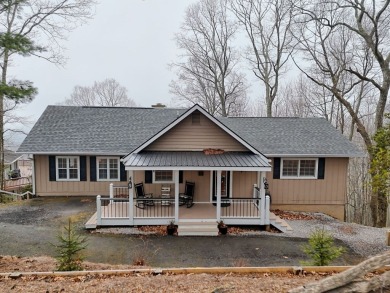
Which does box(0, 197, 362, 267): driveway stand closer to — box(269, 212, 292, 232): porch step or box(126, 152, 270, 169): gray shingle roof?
box(269, 212, 292, 232): porch step

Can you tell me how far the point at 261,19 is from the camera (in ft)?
82.8

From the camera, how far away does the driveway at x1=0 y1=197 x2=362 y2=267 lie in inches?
315

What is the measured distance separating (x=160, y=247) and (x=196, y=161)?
3561 millimetres

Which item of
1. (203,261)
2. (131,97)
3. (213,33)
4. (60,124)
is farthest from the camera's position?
(131,97)

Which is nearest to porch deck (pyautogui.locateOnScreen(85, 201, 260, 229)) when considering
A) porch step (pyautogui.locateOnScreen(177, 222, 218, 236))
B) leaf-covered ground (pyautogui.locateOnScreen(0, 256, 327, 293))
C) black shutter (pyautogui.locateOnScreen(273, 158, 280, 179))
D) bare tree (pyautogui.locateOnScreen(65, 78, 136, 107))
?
Result: porch step (pyautogui.locateOnScreen(177, 222, 218, 236))

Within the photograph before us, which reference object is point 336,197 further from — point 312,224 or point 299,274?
point 299,274

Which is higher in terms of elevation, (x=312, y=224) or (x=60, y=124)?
(x=60, y=124)

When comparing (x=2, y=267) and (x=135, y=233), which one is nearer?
(x=2, y=267)

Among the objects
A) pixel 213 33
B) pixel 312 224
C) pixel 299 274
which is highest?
pixel 213 33

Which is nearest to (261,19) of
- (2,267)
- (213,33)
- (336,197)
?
(213,33)

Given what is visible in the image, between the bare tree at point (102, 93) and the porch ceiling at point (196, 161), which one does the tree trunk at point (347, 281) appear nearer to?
the porch ceiling at point (196, 161)

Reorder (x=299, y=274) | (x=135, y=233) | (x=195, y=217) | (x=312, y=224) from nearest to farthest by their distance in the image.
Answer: (x=299, y=274), (x=135, y=233), (x=195, y=217), (x=312, y=224)

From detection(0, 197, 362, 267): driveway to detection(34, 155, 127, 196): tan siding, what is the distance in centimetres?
352

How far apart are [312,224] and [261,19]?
20.2 metres
